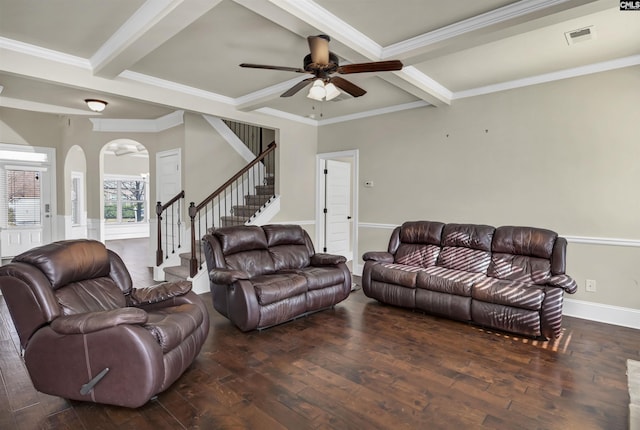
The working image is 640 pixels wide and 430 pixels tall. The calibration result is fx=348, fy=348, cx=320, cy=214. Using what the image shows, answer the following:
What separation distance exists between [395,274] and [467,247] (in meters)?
0.97

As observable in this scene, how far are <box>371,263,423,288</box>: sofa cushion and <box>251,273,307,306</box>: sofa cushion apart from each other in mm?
1067

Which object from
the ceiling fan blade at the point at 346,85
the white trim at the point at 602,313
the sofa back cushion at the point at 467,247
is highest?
the ceiling fan blade at the point at 346,85

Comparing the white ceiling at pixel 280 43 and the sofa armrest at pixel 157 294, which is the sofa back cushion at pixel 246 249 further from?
the white ceiling at pixel 280 43

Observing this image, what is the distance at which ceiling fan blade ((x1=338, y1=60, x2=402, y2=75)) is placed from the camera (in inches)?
110

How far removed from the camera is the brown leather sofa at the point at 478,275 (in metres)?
3.33

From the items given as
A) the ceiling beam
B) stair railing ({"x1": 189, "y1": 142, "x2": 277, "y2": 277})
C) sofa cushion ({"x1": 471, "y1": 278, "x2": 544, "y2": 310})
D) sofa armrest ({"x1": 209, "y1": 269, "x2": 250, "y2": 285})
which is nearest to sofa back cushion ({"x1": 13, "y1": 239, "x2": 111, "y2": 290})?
sofa armrest ({"x1": 209, "y1": 269, "x2": 250, "y2": 285})

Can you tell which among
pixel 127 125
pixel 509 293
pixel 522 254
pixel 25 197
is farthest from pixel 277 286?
pixel 25 197

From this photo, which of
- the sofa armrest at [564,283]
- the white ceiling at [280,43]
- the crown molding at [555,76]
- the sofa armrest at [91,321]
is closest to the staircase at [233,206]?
the white ceiling at [280,43]

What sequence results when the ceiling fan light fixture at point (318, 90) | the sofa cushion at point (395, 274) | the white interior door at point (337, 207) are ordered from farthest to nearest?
the white interior door at point (337, 207)
the sofa cushion at point (395, 274)
the ceiling fan light fixture at point (318, 90)

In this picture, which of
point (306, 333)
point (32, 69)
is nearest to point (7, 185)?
point (32, 69)

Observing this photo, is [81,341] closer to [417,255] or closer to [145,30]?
[145,30]

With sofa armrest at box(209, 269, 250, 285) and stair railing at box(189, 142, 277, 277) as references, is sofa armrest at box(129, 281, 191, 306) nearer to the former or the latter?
sofa armrest at box(209, 269, 250, 285)

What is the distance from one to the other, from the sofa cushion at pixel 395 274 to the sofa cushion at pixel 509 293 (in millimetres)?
696

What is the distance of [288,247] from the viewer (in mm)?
4523
